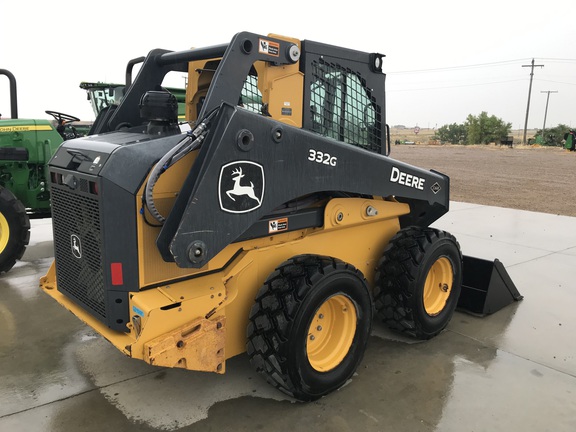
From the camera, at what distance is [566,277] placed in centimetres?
592

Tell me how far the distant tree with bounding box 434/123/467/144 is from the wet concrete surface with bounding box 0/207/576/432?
6923 cm

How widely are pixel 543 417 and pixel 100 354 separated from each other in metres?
3.15

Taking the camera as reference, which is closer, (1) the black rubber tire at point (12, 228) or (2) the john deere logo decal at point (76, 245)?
(2) the john deere logo decal at point (76, 245)

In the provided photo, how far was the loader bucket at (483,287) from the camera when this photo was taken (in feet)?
15.4

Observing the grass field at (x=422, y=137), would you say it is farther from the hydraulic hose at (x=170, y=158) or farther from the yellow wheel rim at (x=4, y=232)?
the hydraulic hose at (x=170, y=158)

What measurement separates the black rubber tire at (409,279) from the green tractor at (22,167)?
4089 millimetres

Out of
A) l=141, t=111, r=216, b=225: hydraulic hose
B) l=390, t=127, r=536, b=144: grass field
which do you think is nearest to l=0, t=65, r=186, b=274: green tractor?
l=141, t=111, r=216, b=225: hydraulic hose

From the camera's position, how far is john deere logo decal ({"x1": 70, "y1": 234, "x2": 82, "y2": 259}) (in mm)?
3091

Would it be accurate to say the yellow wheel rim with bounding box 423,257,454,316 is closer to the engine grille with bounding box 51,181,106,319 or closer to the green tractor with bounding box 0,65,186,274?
the engine grille with bounding box 51,181,106,319

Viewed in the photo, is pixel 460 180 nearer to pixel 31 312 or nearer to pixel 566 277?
pixel 566 277

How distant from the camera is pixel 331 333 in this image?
3459mm

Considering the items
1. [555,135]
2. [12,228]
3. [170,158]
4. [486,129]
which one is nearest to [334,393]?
[170,158]

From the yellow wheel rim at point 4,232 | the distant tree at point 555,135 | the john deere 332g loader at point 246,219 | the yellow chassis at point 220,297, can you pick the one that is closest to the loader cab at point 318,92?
the john deere 332g loader at point 246,219

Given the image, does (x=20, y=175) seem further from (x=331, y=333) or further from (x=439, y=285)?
(x=439, y=285)
